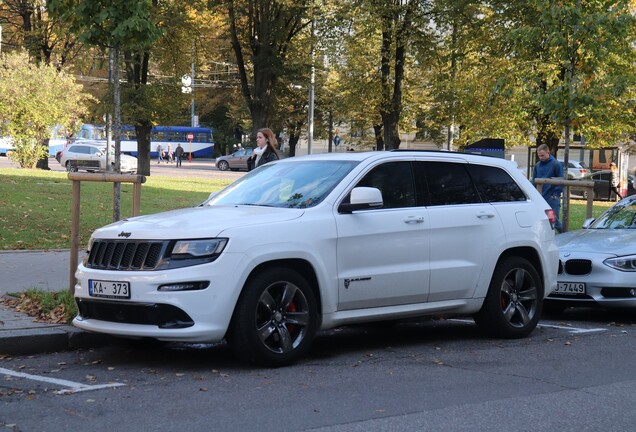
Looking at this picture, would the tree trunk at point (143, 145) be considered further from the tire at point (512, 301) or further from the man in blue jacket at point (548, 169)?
A: the tire at point (512, 301)

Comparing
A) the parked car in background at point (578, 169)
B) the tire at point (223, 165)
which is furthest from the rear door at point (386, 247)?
the tire at point (223, 165)

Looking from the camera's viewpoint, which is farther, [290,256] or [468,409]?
[290,256]

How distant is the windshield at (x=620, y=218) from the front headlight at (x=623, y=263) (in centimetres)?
132

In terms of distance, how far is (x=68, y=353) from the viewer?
829cm

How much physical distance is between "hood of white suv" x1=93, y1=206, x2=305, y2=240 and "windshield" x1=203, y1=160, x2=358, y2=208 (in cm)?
25

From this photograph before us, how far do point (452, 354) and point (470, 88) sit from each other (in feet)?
75.8

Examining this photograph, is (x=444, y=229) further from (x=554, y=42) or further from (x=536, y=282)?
(x=554, y=42)

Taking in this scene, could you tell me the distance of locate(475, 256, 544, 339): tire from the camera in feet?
30.0

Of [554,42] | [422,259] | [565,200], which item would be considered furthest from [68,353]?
[554,42]

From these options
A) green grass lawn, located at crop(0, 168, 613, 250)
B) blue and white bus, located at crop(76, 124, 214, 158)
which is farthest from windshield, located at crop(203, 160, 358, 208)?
blue and white bus, located at crop(76, 124, 214, 158)

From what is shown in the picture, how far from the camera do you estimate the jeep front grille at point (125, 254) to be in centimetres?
731

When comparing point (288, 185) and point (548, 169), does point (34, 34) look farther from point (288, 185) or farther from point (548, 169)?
point (288, 185)

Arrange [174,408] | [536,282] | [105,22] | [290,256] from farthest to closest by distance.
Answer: [105,22]
[536,282]
[290,256]
[174,408]

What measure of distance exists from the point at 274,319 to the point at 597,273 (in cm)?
477
